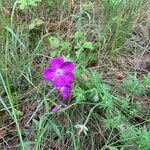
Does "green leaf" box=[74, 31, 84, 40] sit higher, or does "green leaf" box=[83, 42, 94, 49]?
"green leaf" box=[74, 31, 84, 40]

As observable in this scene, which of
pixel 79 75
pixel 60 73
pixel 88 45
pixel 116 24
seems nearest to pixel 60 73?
pixel 60 73

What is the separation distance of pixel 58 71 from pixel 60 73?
0.02 meters

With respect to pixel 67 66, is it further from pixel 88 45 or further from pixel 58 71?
pixel 88 45

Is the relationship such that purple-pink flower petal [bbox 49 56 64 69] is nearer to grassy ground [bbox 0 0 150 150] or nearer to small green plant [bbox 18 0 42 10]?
grassy ground [bbox 0 0 150 150]

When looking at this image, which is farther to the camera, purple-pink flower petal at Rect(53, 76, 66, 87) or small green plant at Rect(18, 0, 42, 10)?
small green plant at Rect(18, 0, 42, 10)

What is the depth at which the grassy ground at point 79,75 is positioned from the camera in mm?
1971

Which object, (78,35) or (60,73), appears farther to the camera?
(78,35)

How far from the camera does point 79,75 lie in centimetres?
214

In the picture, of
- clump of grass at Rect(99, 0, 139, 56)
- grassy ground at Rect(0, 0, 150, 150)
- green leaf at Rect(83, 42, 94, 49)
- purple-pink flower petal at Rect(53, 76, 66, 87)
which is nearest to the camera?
purple-pink flower petal at Rect(53, 76, 66, 87)

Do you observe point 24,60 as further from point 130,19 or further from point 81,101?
point 130,19

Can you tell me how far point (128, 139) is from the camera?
1.85 meters

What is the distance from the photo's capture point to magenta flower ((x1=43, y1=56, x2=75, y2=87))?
6.09 feet

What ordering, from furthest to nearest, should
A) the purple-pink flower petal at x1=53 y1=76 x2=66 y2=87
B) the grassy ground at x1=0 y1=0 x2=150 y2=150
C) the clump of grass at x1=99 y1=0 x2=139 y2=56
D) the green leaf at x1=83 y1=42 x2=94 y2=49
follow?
the clump of grass at x1=99 y1=0 x2=139 y2=56 → the green leaf at x1=83 y1=42 x2=94 y2=49 → the grassy ground at x1=0 y1=0 x2=150 y2=150 → the purple-pink flower petal at x1=53 y1=76 x2=66 y2=87

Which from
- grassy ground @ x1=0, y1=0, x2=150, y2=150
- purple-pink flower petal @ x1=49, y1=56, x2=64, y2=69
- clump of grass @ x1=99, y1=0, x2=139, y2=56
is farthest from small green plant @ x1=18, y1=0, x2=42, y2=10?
purple-pink flower petal @ x1=49, y1=56, x2=64, y2=69
